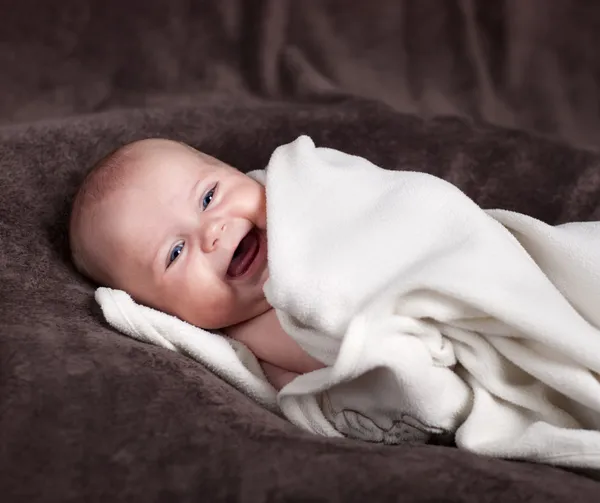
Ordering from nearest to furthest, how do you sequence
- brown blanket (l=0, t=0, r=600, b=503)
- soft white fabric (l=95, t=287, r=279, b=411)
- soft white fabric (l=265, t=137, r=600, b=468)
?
1. brown blanket (l=0, t=0, r=600, b=503)
2. soft white fabric (l=265, t=137, r=600, b=468)
3. soft white fabric (l=95, t=287, r=279, b=411)

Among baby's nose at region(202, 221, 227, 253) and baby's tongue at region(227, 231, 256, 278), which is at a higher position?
baby's nose at region(202, 221, 227, 253)

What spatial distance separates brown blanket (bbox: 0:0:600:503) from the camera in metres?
0.72

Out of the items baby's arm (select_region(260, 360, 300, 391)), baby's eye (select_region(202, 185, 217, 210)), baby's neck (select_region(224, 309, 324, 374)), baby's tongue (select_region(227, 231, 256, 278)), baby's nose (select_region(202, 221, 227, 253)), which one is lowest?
baby's arm (select_region(260, 360, 300, 391))

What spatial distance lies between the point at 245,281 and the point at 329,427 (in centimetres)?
21

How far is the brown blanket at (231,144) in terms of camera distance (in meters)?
0.72

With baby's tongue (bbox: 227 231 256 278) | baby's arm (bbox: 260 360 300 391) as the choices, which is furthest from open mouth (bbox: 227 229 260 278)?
baby's arm (bbox: 260 360 300 391)

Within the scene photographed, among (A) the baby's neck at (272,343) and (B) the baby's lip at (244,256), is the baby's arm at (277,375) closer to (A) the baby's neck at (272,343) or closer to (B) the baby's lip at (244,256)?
(A) the baby's neck at (272,343)

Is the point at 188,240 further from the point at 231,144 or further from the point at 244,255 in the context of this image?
the point at 231,144

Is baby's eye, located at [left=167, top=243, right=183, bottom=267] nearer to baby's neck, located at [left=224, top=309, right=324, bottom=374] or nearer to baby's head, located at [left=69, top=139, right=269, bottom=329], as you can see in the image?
baby's head, located at [left=69, top=139, right=269, bottom=329]

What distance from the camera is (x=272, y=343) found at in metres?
1.04

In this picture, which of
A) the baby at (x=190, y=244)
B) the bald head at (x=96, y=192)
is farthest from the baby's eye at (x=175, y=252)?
the bald head at (x=96, y=192)

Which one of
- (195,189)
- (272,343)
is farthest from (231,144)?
(272,343)

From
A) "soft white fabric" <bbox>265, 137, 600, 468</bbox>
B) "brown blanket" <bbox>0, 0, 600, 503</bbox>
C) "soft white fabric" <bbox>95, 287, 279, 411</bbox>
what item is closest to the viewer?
"brown blanket" <bbox>0, 0, 600, 503</bbox>

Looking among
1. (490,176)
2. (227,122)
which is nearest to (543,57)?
(490,176)
